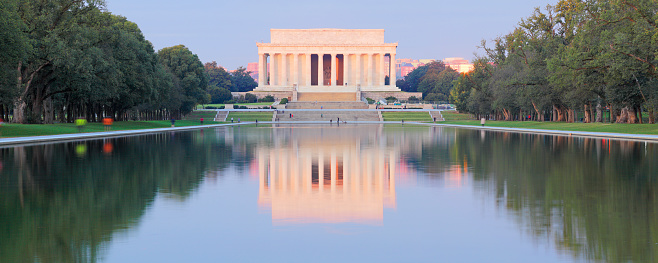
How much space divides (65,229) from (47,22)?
39115mm

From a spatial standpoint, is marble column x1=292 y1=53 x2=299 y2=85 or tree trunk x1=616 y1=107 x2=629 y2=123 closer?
tree trunk x1=616 y1=107 x2=629 y2=123

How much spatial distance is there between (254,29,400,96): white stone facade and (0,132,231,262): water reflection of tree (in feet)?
335

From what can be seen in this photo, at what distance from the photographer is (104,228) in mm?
8953

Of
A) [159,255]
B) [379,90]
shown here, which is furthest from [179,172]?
[379,90]

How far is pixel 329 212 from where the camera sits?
407 inches

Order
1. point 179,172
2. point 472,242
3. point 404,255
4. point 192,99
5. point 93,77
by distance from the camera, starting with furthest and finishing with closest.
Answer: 1. point 192,99
2. point 93,77
3. point 179,172
4. point 472,242
5. point 404,255

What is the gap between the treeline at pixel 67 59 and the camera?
38.4 meters

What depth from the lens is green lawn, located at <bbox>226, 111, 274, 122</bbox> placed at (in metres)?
87.4

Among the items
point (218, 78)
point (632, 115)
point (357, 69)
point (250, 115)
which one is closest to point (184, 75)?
point (250, 115)

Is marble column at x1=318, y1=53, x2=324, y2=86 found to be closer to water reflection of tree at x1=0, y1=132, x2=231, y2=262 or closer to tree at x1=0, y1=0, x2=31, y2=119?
tree at x1=0, y1=0, x2=31, y2=119

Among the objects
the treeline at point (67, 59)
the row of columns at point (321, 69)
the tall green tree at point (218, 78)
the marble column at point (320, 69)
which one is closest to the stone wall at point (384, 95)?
the row of columns at point (321, 69)

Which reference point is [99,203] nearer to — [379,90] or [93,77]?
[93,77]

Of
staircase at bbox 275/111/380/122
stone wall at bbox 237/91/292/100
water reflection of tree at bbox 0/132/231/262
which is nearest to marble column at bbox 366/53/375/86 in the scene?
stone wall at bbox 237/91/292/100

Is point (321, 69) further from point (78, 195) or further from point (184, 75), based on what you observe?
point (78, 195)
